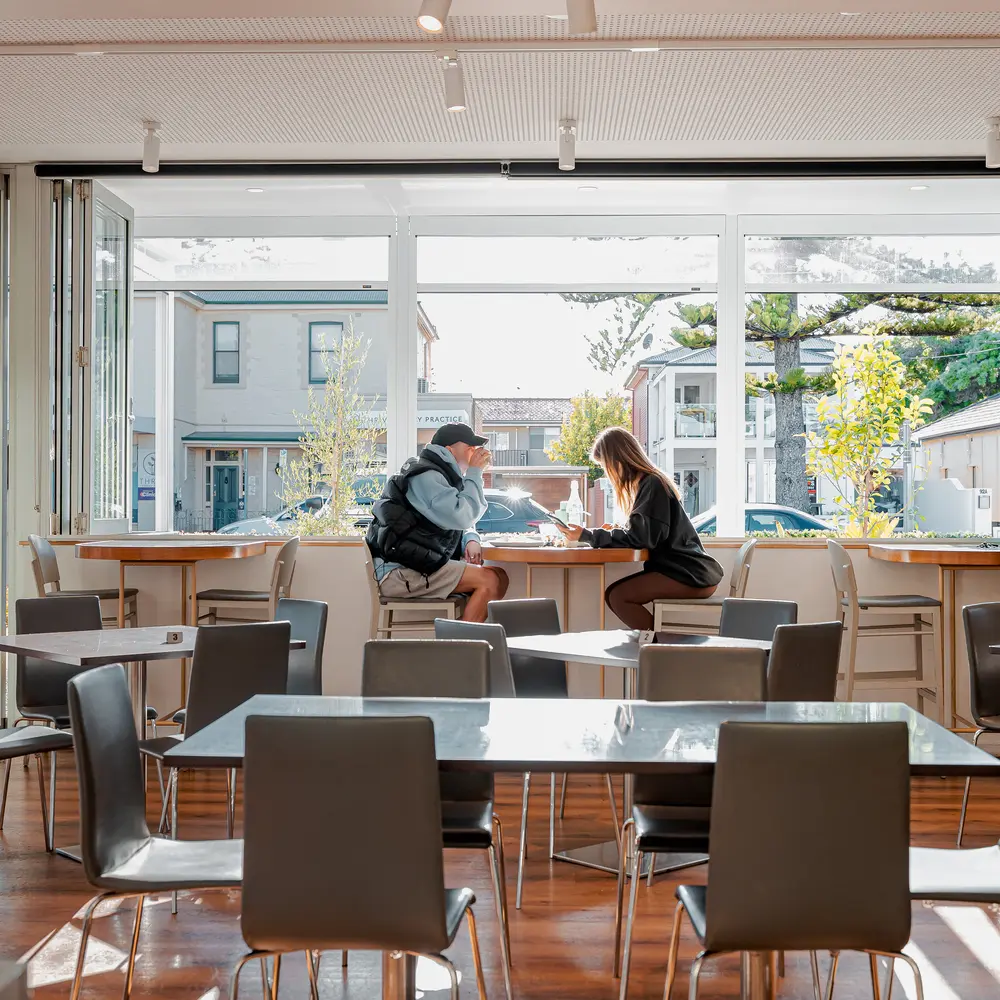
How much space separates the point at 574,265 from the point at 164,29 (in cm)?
339

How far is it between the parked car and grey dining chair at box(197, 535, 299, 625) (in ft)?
8.76

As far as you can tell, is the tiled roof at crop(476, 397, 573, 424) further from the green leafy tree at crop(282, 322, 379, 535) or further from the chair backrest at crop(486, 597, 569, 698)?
the chair backrest at crop(486, 597, 569, 698)

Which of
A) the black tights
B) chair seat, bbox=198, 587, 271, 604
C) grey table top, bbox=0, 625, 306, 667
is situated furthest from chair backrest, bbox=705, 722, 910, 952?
chair seat, bbox=198, 587, 271, 604

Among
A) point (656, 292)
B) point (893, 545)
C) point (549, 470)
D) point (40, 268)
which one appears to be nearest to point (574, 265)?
point (656, 292)

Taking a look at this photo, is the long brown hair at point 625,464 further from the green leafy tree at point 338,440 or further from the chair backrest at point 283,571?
the green leafy tree at point 338,440

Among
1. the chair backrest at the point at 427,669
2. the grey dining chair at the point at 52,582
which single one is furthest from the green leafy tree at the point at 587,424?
the chair backrest at the point at 427,669

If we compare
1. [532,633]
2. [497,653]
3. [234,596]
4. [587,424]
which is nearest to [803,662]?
[497,653]

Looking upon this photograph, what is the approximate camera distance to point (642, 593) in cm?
550

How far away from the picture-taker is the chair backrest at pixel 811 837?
1838mm

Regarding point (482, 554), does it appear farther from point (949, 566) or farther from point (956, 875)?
point (956, 875)

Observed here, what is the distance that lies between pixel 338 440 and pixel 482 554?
1.92m

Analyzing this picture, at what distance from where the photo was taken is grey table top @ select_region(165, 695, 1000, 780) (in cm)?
200

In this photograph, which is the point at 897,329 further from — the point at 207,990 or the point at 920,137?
the point at 207,990

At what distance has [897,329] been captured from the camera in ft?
22.8
